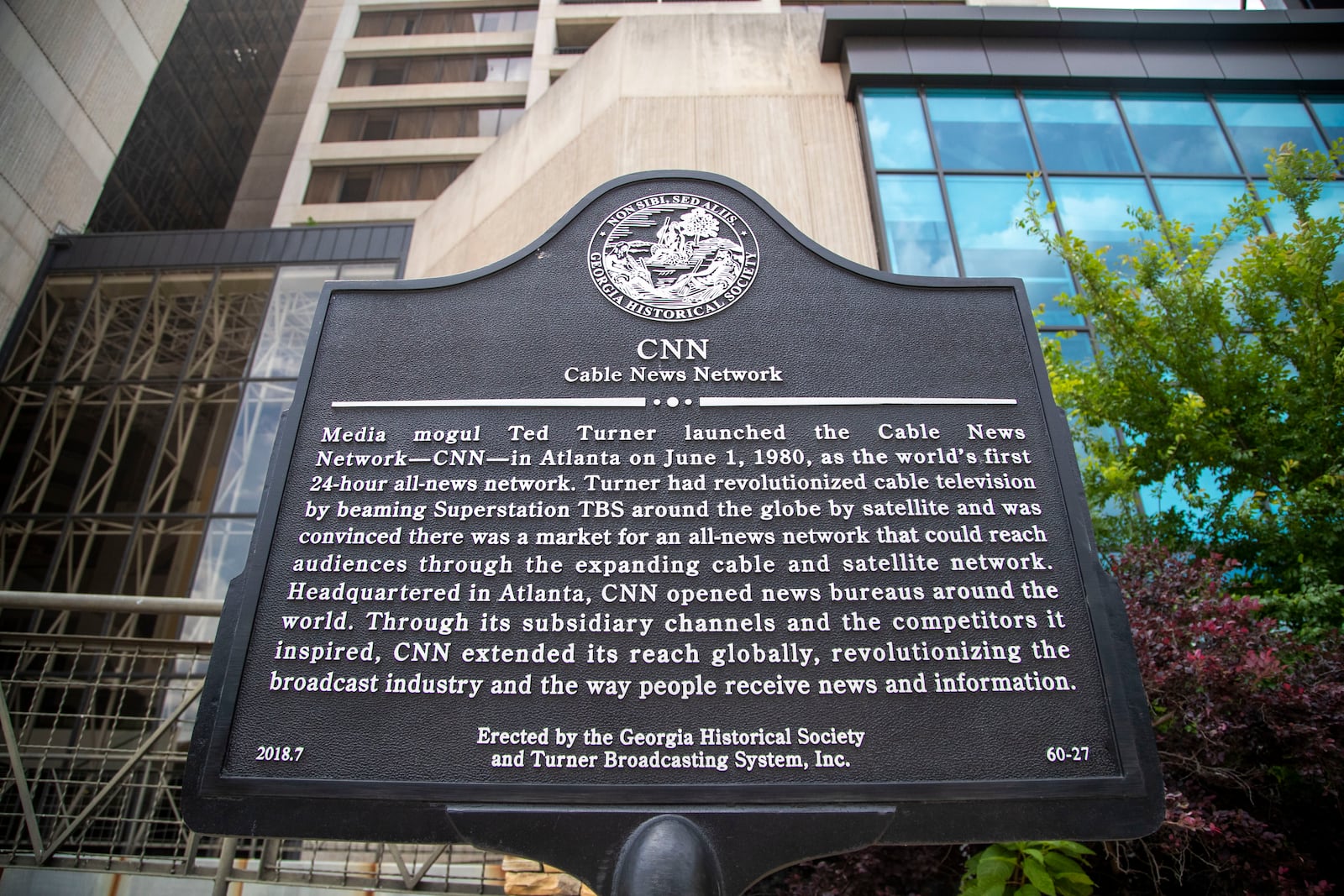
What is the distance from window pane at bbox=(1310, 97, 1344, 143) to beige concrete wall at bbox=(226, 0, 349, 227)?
3232cm

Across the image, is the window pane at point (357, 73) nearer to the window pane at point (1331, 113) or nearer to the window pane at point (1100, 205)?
the window pane at point (1100, 205)

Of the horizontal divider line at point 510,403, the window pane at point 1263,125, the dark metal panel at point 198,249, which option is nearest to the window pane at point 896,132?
the window pane at point 1263,125

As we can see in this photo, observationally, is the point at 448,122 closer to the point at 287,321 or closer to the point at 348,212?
the point at 348,212

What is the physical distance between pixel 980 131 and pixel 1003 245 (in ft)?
7.62

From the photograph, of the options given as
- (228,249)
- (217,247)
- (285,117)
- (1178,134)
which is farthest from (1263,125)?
(285,117)

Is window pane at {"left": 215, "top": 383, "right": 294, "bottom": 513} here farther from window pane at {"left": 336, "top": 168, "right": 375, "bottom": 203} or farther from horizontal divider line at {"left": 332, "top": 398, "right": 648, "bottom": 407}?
horizontal divider line at {"left": 332, "top": 398, "right": 648, "bottom": 407}

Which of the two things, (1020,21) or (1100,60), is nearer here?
(1020,21)

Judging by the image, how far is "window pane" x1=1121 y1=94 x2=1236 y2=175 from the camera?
11.8m

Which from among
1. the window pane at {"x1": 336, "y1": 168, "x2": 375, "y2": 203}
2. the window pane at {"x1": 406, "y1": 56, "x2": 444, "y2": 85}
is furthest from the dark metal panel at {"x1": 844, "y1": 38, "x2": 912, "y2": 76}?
the window pane at {"x1": 406, "y1": 56, "x2": 444, "y2": 85}

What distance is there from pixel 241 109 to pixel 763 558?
118ft

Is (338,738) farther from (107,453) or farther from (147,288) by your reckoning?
(147,288)

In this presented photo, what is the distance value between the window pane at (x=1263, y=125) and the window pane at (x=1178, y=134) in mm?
294

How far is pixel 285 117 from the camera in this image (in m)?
32.6

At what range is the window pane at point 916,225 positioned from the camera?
10.4m
